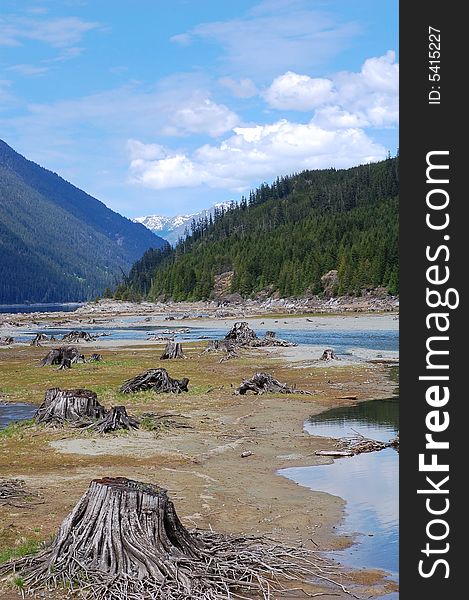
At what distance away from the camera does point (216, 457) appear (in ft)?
71.8

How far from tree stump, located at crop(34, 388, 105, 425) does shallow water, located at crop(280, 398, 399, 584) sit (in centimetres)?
708

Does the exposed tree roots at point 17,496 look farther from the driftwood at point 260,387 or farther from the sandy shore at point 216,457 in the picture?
the driftwood at point 260,387

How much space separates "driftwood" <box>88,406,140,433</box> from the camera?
24.9 m

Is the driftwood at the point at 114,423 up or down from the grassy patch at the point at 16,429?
up

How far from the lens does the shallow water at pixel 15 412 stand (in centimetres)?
2893

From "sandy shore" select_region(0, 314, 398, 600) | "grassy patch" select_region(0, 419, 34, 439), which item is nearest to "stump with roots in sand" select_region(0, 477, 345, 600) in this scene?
"sandy shore" select_region(0, 314, 398, 600)

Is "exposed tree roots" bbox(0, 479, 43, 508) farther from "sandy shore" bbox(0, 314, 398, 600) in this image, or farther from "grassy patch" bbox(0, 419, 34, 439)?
"grassy patch" bbox(0, 419, 34, 439)

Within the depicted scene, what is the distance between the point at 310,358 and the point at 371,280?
103m

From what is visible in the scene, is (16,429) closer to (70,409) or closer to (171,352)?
(70,409)

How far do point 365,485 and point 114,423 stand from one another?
31.1 ft

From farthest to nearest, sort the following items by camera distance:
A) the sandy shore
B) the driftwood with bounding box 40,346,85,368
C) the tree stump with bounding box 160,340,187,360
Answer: the tree stump with bounding box 160,340,187,360
the driftwood with bounding box 40,346,85,368
the sandy shore

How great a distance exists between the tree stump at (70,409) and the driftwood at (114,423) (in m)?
0.79

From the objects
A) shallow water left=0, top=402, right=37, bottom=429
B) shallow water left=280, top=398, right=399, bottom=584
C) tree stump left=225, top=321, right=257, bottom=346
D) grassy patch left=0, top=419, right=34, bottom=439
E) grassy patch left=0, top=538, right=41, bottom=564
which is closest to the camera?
grassy patch left=0, top=538, right=41, bottom=564

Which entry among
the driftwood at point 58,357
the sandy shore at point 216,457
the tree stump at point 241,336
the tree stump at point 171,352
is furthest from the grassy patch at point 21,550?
the tree stump at point 241,336
